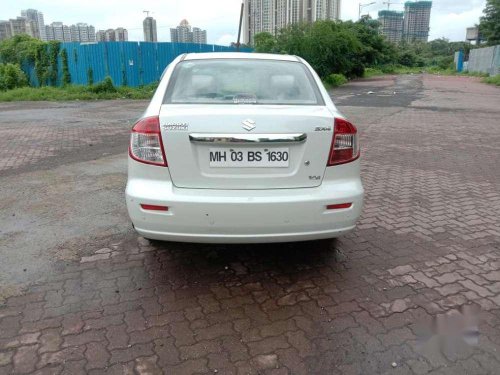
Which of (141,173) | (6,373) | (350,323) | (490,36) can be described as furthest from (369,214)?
(490,36)

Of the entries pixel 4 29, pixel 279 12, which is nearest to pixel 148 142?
pixel 279 12

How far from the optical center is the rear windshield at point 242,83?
10.5 feet

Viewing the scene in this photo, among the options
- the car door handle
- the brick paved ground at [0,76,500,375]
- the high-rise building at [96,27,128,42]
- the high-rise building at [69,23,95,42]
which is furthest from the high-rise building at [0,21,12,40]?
the car door handle

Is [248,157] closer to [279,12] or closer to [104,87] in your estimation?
[104,87]

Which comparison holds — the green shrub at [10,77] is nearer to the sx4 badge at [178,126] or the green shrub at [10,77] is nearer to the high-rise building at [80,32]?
the sx4 badge at [178,126]

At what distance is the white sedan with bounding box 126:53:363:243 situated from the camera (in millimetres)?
2764

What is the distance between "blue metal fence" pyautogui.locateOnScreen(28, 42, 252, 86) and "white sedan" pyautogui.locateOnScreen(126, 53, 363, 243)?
1921cm

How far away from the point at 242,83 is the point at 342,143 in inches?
37.6

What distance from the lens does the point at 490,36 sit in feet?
160

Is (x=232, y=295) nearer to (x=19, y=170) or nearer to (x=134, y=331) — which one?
(x=134, y=331)

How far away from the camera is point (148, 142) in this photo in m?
2.86

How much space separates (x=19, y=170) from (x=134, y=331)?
4.75 m

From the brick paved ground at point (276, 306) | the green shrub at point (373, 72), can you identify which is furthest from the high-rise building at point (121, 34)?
the brick paved ground at point (276, 306)

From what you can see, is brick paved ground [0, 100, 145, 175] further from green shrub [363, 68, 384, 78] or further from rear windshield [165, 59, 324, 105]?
green shrub [363, 68, 384, 78]
